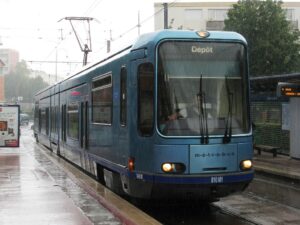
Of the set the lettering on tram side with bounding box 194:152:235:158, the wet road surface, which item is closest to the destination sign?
the wet road surface

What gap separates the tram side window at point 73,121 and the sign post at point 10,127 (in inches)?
217

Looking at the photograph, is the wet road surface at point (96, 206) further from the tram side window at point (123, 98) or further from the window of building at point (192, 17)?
the window of building at point (192, 17)


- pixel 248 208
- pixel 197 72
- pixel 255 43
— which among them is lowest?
pixel 248 208

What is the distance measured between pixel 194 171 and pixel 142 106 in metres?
1.36

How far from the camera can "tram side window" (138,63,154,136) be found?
8594 mm

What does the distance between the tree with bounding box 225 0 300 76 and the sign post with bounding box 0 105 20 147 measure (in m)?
18.4

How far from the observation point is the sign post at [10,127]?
2169 centimetres

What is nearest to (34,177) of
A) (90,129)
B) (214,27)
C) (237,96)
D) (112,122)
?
(90,129)

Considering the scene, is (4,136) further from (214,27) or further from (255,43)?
(214,27)

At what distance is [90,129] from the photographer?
40.8ft

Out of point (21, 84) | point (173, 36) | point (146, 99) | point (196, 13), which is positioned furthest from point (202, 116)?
point (21, 84)

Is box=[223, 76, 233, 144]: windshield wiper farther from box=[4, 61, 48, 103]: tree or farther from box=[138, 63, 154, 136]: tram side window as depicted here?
box=[4, 61, 48, 103]: tree

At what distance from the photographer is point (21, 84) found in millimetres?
124562

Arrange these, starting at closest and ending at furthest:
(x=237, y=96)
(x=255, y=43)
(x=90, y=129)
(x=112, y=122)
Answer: (x=237, y=96)
(x=112, y=122)
(x=90, y=129)
(x=255, y=43)
